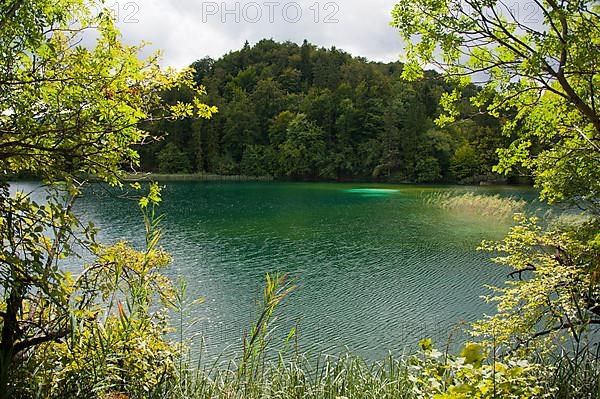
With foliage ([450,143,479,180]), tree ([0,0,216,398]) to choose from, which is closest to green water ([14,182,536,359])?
tree ([0,0,216,398])

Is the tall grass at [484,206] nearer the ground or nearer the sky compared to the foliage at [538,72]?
nearer the ground

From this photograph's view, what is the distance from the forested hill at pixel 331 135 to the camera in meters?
48.4

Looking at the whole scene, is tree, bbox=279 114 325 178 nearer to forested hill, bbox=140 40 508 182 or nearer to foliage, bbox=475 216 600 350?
forested hill, bbox=140 40 508 182

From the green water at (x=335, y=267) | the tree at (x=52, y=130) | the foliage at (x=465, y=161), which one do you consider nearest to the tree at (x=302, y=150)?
the foliage at (x=465, y=161)

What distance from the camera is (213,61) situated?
88.8 m

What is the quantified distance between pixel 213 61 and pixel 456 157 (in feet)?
192

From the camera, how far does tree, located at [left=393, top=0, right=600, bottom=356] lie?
3.45 meters

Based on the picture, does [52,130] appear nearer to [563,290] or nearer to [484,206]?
[563,290]

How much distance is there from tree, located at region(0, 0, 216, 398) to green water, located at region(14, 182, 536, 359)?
95 cm

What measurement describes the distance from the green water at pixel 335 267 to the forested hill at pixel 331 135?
2555 centimetres

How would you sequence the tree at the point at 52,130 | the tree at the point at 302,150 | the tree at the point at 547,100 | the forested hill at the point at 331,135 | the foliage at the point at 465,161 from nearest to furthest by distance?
the tree at the point at 52,130
the tree at the point at 547,100
the foliage at the point at 465,161
the forested hill at the point at 331,135
the tree at the point at 302,150

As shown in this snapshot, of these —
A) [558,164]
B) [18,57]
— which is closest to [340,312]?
[558,164]

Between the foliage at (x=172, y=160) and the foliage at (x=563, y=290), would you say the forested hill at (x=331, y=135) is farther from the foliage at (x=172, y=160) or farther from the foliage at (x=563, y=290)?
the foliage at (x=563, y=290)

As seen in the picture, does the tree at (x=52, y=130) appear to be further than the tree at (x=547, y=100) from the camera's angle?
No
